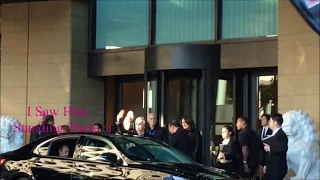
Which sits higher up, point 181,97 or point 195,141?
point 181,97

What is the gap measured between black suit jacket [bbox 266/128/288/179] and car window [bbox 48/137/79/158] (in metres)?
3.26

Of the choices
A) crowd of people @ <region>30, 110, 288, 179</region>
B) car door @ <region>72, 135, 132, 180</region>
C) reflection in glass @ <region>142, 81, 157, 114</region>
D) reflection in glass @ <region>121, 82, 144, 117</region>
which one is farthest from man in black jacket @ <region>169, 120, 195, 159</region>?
reflection in glass @ <region>121, 82, 144, 117</region>

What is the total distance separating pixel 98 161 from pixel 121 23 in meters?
7.53

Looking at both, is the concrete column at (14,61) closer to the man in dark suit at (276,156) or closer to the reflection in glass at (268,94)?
the reflection in glass at (268,94)

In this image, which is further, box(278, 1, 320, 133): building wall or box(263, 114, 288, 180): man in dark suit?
box(278, 1, 320, 133): building wall

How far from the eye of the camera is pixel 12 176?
9.30 meters

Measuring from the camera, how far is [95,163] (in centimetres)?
846

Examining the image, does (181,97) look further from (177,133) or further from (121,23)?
(177,133)

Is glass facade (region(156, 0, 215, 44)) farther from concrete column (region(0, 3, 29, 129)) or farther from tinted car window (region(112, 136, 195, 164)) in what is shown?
tinted car window (region(112, 136, 195, 164))

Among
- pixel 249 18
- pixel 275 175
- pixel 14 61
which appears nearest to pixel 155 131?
pixel 275 175

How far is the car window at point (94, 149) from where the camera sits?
8.57 m

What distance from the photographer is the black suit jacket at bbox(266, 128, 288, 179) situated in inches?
380

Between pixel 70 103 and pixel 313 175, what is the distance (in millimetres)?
7034

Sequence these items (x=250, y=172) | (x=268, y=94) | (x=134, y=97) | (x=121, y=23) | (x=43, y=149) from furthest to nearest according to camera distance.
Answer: (x=134, y=97), (x=121, y=23), (x=268, y=94), (x=250, y=172), (x=43, y=149)
